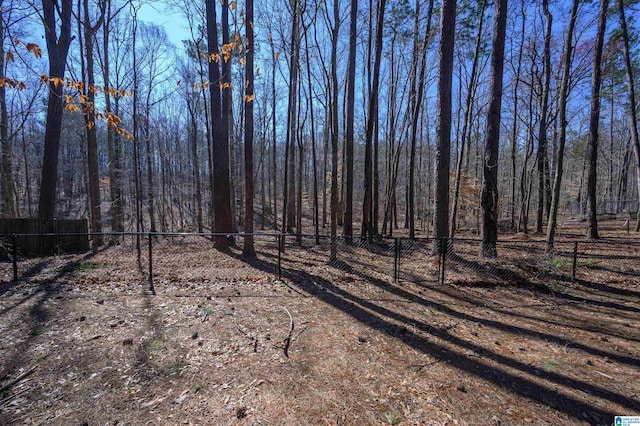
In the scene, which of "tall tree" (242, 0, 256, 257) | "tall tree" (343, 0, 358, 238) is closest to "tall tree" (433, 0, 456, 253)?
"tall tree" (343, 0, 358, 238)

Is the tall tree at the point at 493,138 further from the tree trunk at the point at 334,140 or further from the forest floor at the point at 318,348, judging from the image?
the tree trunk at the point at 334,140

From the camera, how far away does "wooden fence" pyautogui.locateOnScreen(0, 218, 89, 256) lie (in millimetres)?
7883

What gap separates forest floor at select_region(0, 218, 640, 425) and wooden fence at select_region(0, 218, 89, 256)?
2816 mm

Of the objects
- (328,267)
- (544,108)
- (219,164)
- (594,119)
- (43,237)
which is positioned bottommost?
(328,267)

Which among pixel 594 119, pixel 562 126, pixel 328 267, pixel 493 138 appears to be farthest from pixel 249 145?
pixel 594 119

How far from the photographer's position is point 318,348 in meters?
3.36

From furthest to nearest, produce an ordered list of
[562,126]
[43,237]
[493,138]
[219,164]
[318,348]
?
[219,164] < [43,237] < [562,126] < [493,138] < [318,348]

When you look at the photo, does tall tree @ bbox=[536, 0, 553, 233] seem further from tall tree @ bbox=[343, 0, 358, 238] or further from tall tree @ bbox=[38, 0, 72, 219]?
tall tree @ bbox=[38, 0, 72, 219]

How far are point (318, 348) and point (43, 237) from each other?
34.0 ft

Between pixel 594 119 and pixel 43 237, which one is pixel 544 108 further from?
pixel 43 237

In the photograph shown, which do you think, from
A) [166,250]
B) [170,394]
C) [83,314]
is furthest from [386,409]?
[166,250]

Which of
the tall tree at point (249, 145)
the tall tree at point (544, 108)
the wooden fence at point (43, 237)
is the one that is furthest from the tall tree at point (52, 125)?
the tall tree at point (544, 108)

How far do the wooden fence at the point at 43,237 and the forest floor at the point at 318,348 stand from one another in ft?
9.24

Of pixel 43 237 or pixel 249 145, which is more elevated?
pixel 249 145
